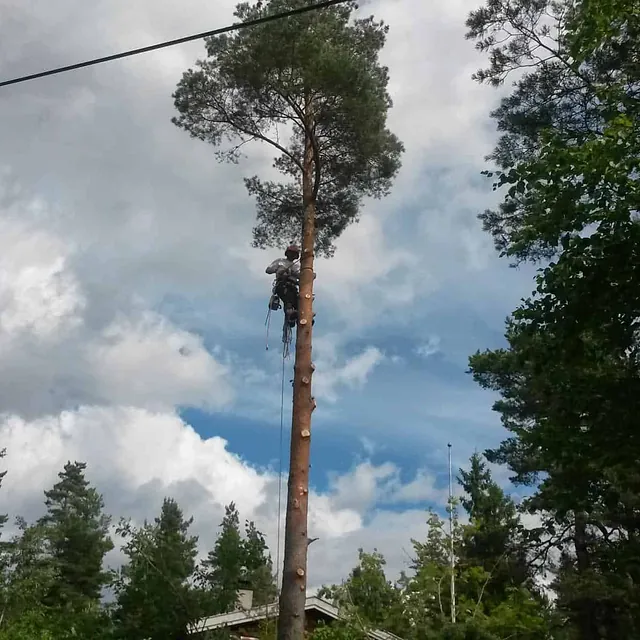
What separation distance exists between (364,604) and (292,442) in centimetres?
748

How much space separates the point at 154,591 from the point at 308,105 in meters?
8.79

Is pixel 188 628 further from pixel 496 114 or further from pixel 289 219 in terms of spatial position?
pixel 496 114

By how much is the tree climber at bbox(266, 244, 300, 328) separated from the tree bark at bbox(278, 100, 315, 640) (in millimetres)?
387

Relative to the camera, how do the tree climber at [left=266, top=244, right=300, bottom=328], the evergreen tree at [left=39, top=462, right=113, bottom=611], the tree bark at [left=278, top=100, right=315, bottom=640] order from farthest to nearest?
the evergreen tree at [left=39, top=462, right=113, bottom=611]
the tree climber at [left=266, top=244, right=300, bottom=328]
the tree bark at [left=278, top=100, right=315, bottom=640]

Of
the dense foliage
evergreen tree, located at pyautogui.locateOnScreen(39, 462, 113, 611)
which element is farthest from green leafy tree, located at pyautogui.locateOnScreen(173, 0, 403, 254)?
evergreen tree, located at pyautogui.locateOnScreen(39, 462, 113, 611)

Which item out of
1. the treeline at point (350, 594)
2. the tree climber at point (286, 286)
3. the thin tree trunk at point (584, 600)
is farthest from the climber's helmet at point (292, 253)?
the thin tree trunk at point (584, 600)

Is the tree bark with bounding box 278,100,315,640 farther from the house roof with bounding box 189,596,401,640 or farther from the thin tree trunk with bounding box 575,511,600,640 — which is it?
the thin tree trunk with bounding box 575,511,600,640

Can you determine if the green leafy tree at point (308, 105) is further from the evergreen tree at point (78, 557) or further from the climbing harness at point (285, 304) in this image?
the evergreen tree at point (78, 557)

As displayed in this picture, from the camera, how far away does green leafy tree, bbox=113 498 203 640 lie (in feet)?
40.7

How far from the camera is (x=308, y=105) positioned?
10.1 metres

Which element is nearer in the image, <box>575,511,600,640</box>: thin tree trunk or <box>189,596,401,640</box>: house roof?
<box>189,596,401,640</box>: house roof

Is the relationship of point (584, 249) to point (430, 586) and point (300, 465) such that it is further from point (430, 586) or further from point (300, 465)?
point (430, 586)

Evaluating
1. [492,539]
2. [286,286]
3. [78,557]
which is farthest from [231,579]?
[78,557]

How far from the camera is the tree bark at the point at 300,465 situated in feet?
23.4
